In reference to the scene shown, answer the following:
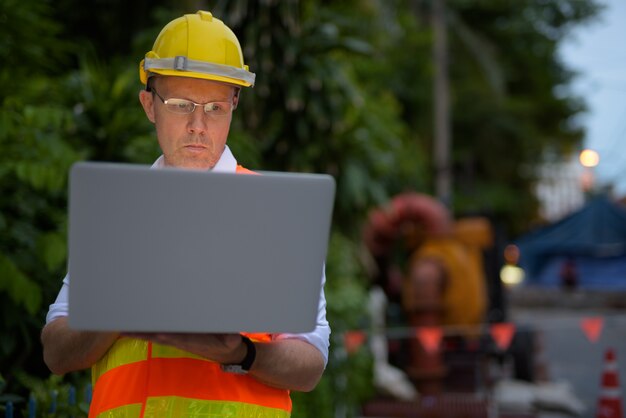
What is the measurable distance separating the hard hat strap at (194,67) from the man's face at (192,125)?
0.06 meters

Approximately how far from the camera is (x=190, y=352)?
1.74 meters

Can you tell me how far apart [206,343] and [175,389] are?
255 mm

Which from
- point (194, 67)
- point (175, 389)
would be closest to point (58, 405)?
point (175, 389)

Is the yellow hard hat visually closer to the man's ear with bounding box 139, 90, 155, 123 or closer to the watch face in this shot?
the man's ear with bounding box 139, 90, 155, 123

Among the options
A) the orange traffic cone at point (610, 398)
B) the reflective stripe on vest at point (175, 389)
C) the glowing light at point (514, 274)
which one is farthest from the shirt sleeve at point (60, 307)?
the glowing light at point (514, 274)

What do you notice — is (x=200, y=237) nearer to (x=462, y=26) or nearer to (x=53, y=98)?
(x=53, y=98)

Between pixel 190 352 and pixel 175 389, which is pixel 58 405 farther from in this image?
pixel 190 352

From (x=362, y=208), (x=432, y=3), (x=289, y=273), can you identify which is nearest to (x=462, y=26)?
(x=432, y=3)

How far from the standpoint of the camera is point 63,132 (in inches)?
193

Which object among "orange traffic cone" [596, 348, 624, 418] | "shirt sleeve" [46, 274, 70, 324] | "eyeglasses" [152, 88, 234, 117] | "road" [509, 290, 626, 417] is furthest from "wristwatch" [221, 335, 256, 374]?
"road" [509, 290, 626, 417]

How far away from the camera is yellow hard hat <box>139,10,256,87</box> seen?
6.38ft

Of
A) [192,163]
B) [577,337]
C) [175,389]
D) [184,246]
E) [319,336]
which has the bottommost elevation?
[577,337]

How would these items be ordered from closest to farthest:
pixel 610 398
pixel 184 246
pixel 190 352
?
pixel 184 246 → pixel 190 352 → pixel 610 398

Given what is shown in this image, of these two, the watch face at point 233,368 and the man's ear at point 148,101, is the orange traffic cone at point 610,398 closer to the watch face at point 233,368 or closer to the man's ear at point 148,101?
the man's ear at point 148,101
